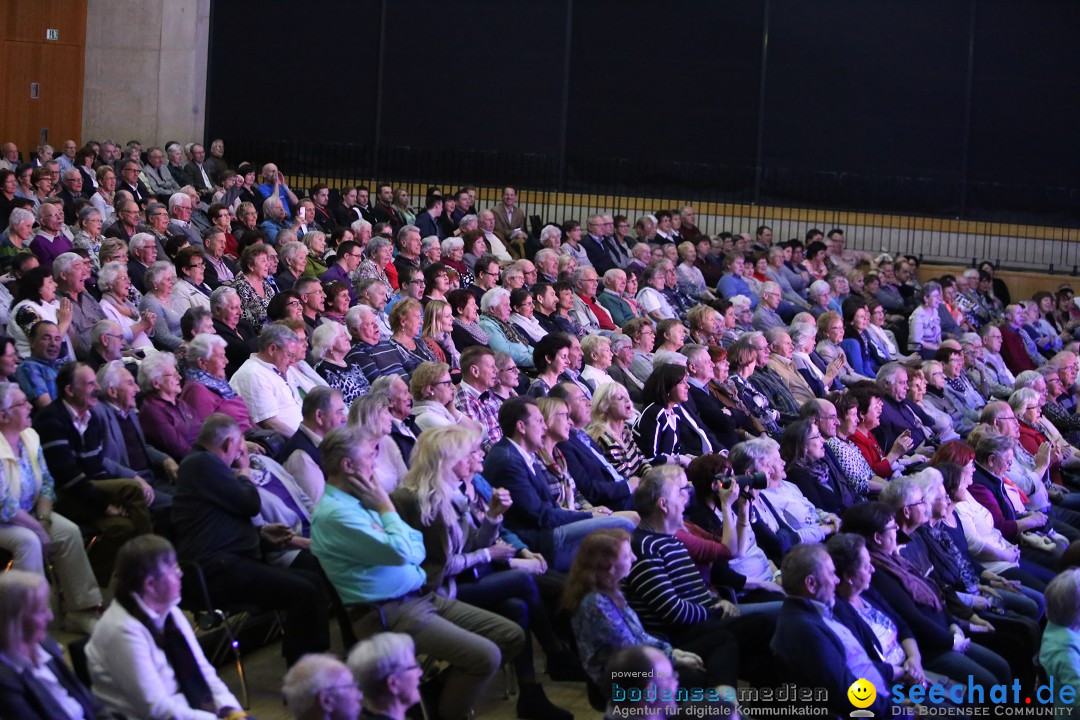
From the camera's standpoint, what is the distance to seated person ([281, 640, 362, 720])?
3.14 metres

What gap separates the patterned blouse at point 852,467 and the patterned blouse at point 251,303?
3.01 meters

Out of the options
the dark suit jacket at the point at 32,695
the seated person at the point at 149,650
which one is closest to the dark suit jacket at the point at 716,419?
the seated person at the point at 149,650

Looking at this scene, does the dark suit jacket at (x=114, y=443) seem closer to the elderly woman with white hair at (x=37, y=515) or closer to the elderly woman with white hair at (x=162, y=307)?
the elderly woman with white hair at (x=37, y=515)

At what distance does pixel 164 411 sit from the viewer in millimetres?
5277

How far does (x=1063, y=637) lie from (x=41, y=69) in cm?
1222

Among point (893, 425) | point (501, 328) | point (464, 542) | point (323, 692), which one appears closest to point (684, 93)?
point (501, 328)

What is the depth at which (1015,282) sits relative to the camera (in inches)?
510

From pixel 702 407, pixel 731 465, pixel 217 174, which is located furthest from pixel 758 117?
pixel 731 465

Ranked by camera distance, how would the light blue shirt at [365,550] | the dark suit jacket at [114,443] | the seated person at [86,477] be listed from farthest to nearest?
the dark suit jacket at [114,443], the seated person at [86,477], the light blue shirt at [365,550]

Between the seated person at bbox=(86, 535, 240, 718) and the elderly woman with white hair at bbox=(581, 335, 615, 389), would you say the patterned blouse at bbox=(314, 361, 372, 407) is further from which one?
the seated person at bbox=(86, 535, 240, 718)

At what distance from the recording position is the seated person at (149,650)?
3.40 m

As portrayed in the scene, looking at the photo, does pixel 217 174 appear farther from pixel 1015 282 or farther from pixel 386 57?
pixel 1015 282

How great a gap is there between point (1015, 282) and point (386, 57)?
6.71 meters

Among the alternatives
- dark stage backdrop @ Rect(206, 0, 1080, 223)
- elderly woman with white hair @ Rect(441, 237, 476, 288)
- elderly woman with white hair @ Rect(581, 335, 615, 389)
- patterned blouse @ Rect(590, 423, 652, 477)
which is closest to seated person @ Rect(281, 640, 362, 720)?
patterned blouse @ Rect(590, 423, 652, 477)
